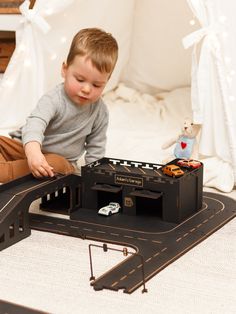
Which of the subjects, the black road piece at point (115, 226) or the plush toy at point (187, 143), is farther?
the plush toy at point (187, 143)

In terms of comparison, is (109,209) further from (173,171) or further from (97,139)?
(97,139)

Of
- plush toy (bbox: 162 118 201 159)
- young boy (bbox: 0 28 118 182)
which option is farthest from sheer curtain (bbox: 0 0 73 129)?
plush toy (bbox: 162 118 201 159)

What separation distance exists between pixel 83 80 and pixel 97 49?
0.10 metres

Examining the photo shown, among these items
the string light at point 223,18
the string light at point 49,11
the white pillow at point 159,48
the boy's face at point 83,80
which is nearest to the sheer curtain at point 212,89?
the string light at point 223,18

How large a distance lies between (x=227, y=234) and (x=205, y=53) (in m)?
0.68

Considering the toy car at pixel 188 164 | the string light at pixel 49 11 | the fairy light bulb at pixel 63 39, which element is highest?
the string light at pixel 49 11

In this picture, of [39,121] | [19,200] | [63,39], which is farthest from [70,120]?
[63,39]

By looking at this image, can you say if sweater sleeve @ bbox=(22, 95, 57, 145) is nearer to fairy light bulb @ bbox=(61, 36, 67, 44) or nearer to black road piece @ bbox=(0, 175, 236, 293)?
black road piece @ bbox=(0, 175, 236, 293)

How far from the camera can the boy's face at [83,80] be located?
1857 millimetres

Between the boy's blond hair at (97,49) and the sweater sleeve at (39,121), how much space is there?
14 centimetres

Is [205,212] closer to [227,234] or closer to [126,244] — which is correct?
[227,234]

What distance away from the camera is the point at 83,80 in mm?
1886

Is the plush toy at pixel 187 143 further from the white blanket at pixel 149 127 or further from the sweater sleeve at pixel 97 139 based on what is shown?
the sweater sleeve at pixel 97 139

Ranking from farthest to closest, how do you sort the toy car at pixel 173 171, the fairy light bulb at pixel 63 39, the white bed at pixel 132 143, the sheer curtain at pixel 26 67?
the fairy light bulb at pixel 63 39 → the sheer curtain at pixel 26 67 → the toy car at pixel 173 171 → the white bed at pixel 132 143
